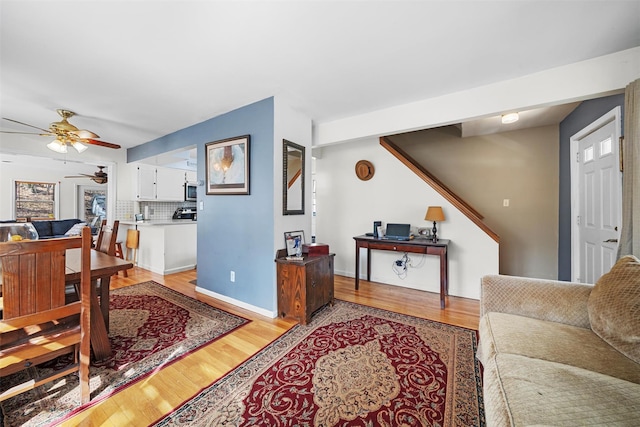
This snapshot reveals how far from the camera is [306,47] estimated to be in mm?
1750

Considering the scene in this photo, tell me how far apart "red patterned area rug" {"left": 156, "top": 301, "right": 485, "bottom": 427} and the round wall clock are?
2.28 metres

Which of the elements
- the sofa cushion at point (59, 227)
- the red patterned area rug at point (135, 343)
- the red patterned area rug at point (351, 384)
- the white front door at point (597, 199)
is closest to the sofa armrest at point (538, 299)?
the red patterned area rug at point (351, 384)

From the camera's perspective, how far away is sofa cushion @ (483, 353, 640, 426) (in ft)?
2.57

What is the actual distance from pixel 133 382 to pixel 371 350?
5.43ft

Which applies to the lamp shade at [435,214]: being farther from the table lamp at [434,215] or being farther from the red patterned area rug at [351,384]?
the red patterned area rug at [351,384]

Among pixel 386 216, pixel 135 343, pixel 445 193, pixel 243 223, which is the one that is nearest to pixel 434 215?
pixel 445 193

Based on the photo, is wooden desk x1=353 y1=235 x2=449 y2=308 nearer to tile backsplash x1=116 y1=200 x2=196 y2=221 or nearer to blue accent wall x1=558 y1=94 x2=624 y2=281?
blue accent wall x1=558 y1=94 x2=624 y2=281

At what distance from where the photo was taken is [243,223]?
276cm

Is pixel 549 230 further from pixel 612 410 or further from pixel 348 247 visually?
pixel 612 410

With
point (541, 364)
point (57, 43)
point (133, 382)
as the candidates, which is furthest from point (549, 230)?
point (57, 43)

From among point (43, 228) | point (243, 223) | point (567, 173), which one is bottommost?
point (43, 228)

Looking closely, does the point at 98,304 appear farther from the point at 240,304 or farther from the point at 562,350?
the point at 562,350

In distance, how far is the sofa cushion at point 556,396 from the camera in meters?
0.78

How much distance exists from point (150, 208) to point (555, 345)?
6.27 m
